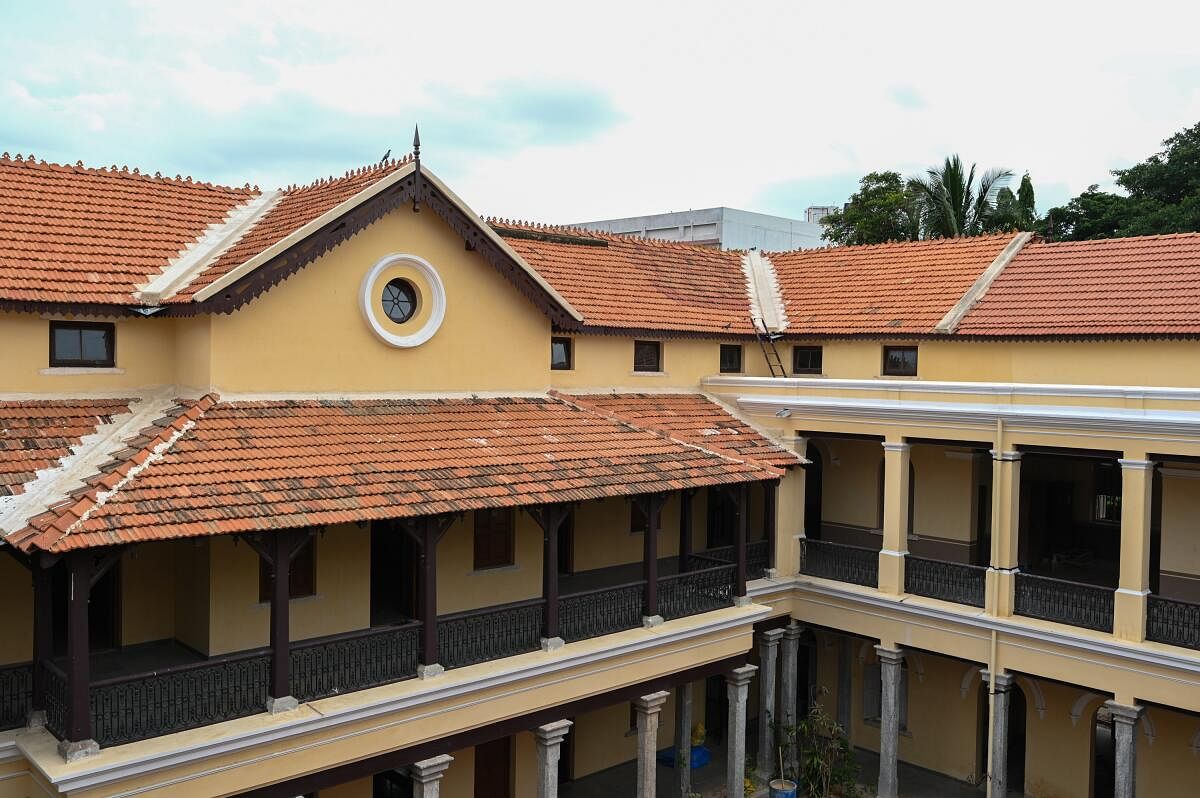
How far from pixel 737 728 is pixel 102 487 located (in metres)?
10.1

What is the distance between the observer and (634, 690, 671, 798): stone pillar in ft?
46.8

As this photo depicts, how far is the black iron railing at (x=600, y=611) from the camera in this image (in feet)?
44.3

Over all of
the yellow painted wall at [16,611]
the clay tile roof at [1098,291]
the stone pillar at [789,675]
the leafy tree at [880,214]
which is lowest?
the stone pillar at [789,675]

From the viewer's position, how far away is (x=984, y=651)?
631 inches

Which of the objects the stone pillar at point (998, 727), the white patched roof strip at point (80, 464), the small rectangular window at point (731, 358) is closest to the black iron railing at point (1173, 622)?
the stone pillar at point (998, 727)

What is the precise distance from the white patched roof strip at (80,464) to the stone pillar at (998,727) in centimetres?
1292

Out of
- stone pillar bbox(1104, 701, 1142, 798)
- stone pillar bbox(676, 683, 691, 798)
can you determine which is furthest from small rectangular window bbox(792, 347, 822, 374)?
stone pillar bbox(1104, 701, 1142, 798)

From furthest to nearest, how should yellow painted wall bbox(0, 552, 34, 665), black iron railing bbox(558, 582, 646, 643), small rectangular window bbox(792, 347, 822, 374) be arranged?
small rectangular window bbox(792, 347, 822, 374) → black iron railing bbox(558, 582, 646, 643) → yellow painted wall bbox(0, 552, 34, 665)

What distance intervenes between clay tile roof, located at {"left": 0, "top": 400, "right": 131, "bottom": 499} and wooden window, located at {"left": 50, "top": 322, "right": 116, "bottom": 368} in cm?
55

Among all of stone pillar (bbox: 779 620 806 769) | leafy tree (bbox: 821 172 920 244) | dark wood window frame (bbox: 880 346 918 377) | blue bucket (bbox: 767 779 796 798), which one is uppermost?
leafy tree (bbox: 821 172 920 244)

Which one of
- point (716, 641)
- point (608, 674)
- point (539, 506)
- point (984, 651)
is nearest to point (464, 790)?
point (608, 674)

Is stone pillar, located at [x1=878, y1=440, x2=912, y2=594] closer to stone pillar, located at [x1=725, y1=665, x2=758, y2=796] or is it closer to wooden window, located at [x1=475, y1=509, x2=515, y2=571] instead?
stone pillar, located at [x1=725, y1=665, x2=758, y2=796]

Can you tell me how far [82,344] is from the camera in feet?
40.6

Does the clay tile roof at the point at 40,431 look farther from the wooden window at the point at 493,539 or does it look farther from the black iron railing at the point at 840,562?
the black iron railing at the point at 840,562
